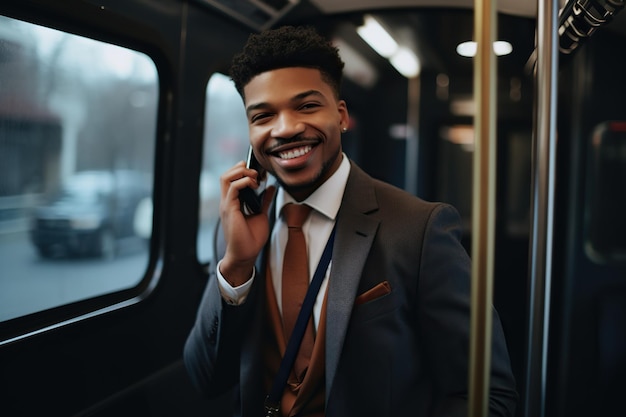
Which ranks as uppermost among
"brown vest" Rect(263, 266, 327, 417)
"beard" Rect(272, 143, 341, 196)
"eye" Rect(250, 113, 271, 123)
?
"eye" Rect(250, 113, 271, 123)

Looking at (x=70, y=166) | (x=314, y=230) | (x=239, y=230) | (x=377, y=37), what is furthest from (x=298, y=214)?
(x=377, y=37)

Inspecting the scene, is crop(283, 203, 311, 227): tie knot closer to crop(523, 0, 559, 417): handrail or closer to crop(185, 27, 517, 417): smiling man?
crop(185, 27, 517, 417): smiling man

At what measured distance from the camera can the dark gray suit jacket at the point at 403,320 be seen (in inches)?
52.4

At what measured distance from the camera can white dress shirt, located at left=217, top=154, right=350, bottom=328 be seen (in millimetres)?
1475

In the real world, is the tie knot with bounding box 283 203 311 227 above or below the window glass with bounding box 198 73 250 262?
below

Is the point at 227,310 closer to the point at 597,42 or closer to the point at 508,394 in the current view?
the point at 508,394

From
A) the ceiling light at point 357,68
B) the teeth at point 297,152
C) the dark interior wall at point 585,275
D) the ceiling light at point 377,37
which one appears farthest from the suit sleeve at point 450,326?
the ceiling light at point 357,68

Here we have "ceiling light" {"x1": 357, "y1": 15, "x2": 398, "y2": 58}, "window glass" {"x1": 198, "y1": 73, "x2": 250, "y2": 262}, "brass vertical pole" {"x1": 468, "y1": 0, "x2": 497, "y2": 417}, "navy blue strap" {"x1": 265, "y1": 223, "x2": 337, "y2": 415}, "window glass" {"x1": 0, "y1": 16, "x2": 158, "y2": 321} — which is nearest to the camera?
"brass vertical pole" {"x1": 468, "y1": 0, "x2": 497, "y2": 417}

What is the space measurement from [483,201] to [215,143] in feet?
7.38

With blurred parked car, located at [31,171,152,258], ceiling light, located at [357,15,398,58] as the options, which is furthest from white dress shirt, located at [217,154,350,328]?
ceiling light, located at [357,15,398,58]

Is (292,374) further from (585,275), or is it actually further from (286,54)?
(585,275)

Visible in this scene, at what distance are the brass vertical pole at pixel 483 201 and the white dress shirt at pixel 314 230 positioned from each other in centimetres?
62

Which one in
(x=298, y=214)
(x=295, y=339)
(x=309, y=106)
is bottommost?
(x=295, y=339)

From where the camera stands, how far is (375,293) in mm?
1378
